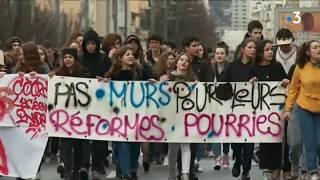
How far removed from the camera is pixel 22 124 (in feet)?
Answer: 30.9

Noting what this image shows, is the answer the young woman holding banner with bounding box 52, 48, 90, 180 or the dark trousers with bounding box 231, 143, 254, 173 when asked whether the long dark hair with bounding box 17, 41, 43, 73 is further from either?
the dark trousers with bounding box 231, 143, 254, 173

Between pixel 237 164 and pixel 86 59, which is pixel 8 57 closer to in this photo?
pixel 86 59

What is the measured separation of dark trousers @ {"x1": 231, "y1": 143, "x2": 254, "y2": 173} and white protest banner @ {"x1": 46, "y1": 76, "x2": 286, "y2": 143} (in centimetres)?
27

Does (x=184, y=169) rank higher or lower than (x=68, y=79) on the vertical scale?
lower

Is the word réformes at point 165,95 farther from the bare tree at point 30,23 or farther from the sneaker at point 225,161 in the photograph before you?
the bare tree at point 30,23

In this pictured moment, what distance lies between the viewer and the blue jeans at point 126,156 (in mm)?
9258

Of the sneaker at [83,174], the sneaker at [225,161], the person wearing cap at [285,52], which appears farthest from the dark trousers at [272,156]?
the sneaker at [83,174]

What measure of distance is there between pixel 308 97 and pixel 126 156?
228 centimetres

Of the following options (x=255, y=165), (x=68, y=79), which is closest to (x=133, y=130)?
(x=68, y=79)

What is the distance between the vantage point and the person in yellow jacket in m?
8.72

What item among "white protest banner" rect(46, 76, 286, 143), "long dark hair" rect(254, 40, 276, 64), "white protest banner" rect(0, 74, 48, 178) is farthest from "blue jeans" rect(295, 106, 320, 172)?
"white protest banner" rect(0, 74, 48, 178)

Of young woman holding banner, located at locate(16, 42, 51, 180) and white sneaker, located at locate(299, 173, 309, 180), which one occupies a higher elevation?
young woman holding banner, located at locate(16, 42, 51, 180)

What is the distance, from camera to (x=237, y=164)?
1008cm

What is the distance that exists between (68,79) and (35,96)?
47 cm
